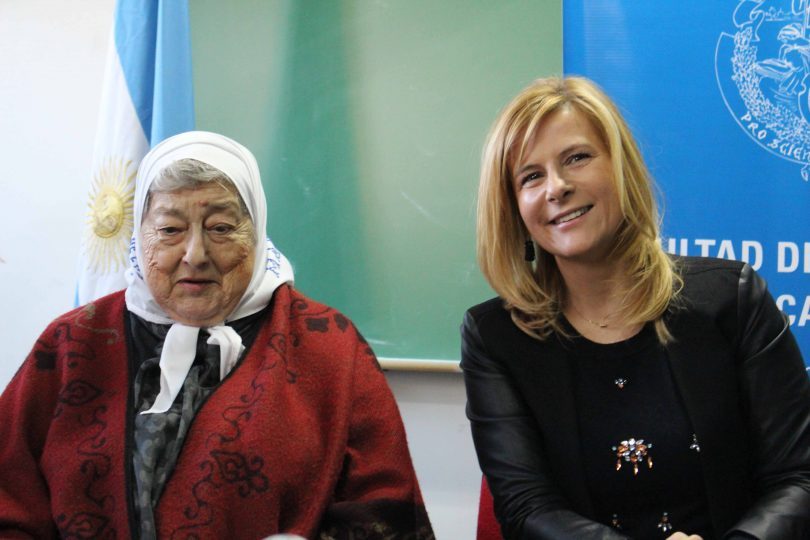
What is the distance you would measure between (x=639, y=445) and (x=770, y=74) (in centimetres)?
116

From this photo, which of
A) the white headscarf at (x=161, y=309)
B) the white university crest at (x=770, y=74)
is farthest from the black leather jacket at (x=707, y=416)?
the white university crest at (x=770, y=74)

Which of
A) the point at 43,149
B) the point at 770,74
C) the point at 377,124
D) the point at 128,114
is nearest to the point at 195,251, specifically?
the point at 128,114

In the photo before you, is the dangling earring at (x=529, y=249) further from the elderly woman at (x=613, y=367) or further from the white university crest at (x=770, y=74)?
the white university crest at (x=770, y=74)

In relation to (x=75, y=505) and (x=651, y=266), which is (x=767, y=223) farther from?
(x=75, y=505)

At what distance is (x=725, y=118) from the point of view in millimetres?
2016

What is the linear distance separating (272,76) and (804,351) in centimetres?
165

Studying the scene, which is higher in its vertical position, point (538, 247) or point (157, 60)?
point (157, 60)

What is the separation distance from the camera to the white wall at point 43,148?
2.43 m

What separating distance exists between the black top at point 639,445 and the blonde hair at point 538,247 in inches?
3.0

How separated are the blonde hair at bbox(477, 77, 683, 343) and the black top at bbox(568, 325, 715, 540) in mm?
77

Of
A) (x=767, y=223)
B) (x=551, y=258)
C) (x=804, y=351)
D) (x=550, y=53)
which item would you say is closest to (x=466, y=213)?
(x=550, y=53)

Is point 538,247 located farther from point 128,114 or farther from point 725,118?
point 128,114

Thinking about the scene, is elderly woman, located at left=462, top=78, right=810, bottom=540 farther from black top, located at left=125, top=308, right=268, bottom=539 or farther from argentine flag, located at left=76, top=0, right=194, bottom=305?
argentine flag, located at left=76, top=0, right=194, bottom=305

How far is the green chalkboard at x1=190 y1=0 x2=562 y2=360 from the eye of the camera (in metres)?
2.22
